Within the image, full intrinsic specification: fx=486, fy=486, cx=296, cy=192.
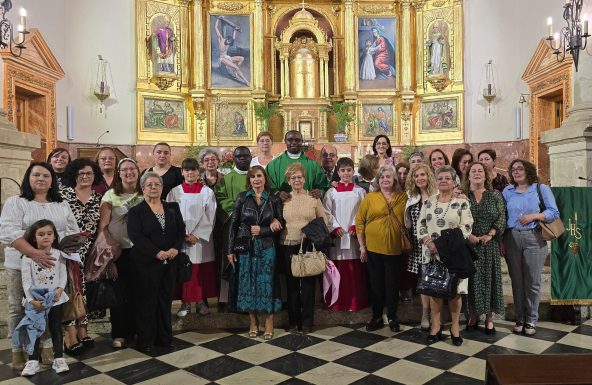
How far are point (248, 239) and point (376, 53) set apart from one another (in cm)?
1033

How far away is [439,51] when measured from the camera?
42.5 feet

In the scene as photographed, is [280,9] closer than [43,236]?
No

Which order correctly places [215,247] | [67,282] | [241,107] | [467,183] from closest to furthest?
[67,282]
[467,183]
[215,247]
[241,107]

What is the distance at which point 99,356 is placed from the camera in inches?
156

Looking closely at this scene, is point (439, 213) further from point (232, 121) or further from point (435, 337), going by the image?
point (232, 121)

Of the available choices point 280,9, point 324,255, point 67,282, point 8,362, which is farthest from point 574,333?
point 280,9

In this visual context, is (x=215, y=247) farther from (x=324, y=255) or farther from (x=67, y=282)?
(x=67, y=282)

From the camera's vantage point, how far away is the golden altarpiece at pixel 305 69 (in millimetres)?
12797

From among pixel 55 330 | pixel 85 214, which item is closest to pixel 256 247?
pixel 85 214

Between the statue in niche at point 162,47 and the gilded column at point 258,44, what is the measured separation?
214cm

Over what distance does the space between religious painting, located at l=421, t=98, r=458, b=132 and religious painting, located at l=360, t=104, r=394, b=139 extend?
35.5 inches

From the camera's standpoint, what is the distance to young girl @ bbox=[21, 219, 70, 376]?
3512mm

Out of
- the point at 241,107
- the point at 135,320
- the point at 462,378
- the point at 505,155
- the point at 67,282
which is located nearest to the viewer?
the point at 462,378

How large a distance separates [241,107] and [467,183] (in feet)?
31.1
